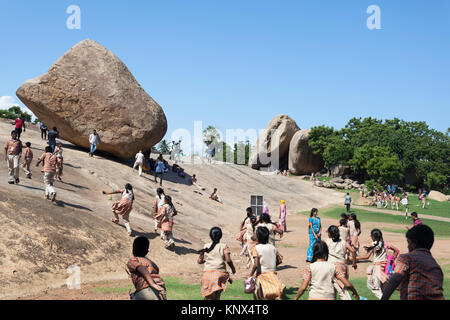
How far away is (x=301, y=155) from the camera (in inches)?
2381

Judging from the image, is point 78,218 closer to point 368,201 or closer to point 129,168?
point 129,168

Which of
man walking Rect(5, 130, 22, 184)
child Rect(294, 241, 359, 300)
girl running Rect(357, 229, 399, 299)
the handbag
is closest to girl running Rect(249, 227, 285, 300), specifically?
the handbag

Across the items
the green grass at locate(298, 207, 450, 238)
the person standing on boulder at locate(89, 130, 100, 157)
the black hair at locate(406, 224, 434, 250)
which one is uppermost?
the person standing on boulder at locate(89, 130, 100, 157)

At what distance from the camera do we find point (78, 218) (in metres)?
12.4

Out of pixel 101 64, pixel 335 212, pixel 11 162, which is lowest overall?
pixel 335 212

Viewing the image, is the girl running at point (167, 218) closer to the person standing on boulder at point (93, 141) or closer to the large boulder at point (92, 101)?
the person standing on boulder at point (93, 141)

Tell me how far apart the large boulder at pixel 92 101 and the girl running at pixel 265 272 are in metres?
20.5

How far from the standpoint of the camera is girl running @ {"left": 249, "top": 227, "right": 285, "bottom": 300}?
19.7ft

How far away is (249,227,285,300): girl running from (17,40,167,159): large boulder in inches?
806

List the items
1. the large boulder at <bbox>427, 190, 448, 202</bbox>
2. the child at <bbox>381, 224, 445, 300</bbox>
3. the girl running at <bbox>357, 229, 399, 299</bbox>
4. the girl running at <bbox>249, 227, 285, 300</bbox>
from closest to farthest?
1. the child at <bbox>381, 224, 445, 300</bbox>
2. the girl running at <bbox>249, 227, 285, 300</bbox>
3. the girl running at <bbox>357, 229, 399, 299</bbox>
4. the large boulder at <bbox>427, 190, 448, 202</bbox>

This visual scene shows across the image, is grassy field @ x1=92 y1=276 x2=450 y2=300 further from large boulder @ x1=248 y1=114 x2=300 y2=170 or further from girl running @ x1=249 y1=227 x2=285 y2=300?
large boulder @ x1=248 y1=114 x2=300 y2=170

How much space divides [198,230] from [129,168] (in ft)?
31.8

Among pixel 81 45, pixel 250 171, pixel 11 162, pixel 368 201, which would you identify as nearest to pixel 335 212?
pixel 368 201

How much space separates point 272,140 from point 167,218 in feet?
165
